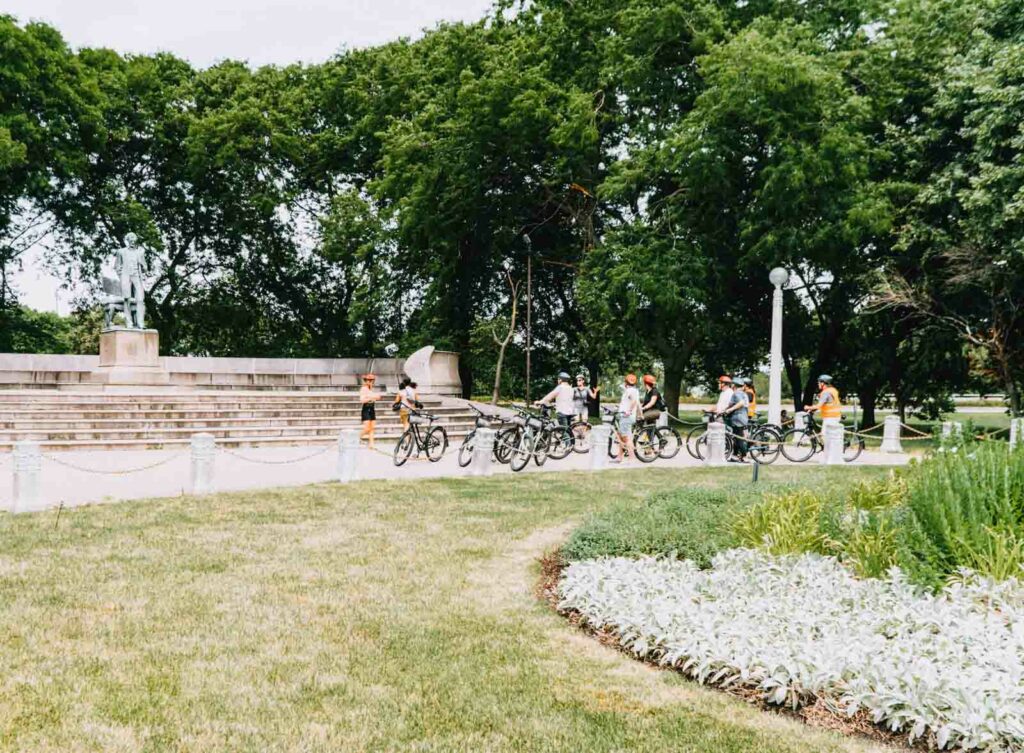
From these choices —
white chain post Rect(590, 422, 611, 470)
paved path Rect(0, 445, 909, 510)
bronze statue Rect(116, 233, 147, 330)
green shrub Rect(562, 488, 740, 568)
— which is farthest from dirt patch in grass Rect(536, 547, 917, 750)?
→ bronze statue Rect(116, 233, 147, 330)

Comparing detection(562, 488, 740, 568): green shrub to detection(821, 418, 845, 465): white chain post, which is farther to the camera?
detection(821, 418, 845, 465): white chain post

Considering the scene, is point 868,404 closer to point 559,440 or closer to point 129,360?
point 559,440

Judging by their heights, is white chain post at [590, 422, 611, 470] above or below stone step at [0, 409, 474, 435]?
below

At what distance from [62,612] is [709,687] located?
14.4ft

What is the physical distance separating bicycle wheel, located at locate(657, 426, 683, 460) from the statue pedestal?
48.8 ft

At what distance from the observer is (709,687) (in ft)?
15.4

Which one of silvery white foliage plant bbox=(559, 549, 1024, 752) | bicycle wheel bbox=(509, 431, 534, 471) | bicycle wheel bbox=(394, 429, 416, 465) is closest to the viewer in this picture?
silvery white foliage plant bbox=(559, 549, 1024, 752)

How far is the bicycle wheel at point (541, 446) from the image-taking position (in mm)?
15953

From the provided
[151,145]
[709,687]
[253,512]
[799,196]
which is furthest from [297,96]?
[709,687]

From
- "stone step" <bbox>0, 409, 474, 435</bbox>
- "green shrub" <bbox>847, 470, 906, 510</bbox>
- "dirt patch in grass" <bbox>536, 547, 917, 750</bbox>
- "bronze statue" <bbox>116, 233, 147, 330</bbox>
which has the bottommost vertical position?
"dirt patch in grass" <bbox>536, 547, 917, 750</bbox>

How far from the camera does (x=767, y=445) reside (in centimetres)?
1775

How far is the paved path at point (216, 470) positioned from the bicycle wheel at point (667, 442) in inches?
12.3

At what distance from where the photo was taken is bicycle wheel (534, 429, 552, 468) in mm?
15953

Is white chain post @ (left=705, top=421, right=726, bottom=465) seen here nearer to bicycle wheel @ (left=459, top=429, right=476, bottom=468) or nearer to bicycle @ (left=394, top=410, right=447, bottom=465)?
bicycle wheel @ (left=459, top=429, right=476, bottom=468)
